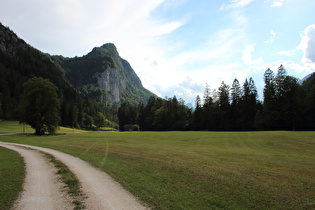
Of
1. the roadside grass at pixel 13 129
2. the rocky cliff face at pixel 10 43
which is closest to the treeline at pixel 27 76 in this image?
the rocky cliff face at pixel 10 43

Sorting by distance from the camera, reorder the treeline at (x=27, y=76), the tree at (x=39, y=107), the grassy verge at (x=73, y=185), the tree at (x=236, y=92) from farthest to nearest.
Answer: the treeline at (x=27, y=76)
the tree at (x=236, y=92)
the tree at (x=39, y=107)
the grassy verge at (x=73, y=185)

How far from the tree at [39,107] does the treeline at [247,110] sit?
5873cm

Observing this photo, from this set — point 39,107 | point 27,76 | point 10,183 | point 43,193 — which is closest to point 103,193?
point 43,193

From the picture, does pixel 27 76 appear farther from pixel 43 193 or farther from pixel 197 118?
pixel 43 193

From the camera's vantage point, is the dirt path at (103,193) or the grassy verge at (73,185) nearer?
the dirt path at (103,193)

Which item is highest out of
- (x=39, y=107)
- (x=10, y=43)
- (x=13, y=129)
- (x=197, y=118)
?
(x=10, y=43)

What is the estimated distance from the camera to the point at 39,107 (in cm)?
4584

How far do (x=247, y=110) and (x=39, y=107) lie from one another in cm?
7050

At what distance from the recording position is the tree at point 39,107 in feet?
149

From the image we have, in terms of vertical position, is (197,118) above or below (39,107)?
below

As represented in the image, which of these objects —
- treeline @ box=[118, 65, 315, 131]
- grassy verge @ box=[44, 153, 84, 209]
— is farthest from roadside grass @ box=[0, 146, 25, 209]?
treeline @ box=[118, 65, 315, 131]

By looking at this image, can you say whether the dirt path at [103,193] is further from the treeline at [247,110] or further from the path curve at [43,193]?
the treeline at [247,110]

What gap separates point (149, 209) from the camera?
226 inches

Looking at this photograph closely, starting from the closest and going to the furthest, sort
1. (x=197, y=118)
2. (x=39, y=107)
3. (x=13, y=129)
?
1. (x=39, y=107)
2. (x=13, y=129)
3. (x=197, y=118)
